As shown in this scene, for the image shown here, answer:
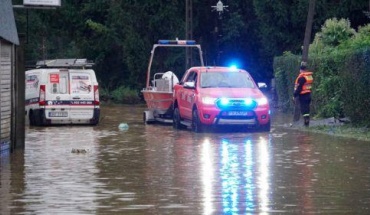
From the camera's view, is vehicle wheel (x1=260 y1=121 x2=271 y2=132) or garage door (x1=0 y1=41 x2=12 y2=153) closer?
garage door (x1=0 y1=41 x2=12 y2=153)

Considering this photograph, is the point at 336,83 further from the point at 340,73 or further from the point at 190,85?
the point at 190,85

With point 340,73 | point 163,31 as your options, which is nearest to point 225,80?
point 340,73

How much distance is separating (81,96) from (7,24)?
37.9 ft

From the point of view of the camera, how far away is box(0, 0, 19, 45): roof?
22203 mm

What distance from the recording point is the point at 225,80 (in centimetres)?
3155

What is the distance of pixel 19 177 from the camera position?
18.2 m

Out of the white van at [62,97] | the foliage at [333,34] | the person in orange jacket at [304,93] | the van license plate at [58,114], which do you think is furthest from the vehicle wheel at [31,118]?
the foliage at [333,34]

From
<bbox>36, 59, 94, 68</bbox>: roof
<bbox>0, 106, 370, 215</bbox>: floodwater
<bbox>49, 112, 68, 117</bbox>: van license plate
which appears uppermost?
<bbox>36, 59, 94, 68</bbox>: roof

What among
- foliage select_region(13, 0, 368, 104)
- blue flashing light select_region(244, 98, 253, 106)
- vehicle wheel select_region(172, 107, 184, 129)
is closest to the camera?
blue flashing light select_region(244, 98, 253, 106)

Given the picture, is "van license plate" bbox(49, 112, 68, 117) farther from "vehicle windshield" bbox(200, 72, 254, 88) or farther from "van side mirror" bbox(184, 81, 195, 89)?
"vehicle windshield" bbox(200, 72, 254, 88)

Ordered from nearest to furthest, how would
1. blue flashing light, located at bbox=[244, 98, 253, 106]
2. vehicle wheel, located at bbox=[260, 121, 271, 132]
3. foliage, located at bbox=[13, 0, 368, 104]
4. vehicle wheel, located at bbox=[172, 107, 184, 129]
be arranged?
blue flashing light, located at bbox=[244, 98, 253, 106] → vehicle wheel, located at bbox=[260, 121, 271, 132] → vehicle wheel, located at bbox=[172, 107, 184, 129] → foliage, located at bbox=[13, 0, 368, 104]

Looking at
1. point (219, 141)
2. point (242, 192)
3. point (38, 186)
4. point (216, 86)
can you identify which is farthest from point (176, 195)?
point (216, 86)

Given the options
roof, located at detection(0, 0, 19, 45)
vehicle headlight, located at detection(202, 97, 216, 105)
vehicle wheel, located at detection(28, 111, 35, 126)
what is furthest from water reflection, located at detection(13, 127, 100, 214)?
vehicle wheel, located at detection(28, 111, 35, 126)

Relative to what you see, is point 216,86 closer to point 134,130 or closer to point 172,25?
point 134,130
